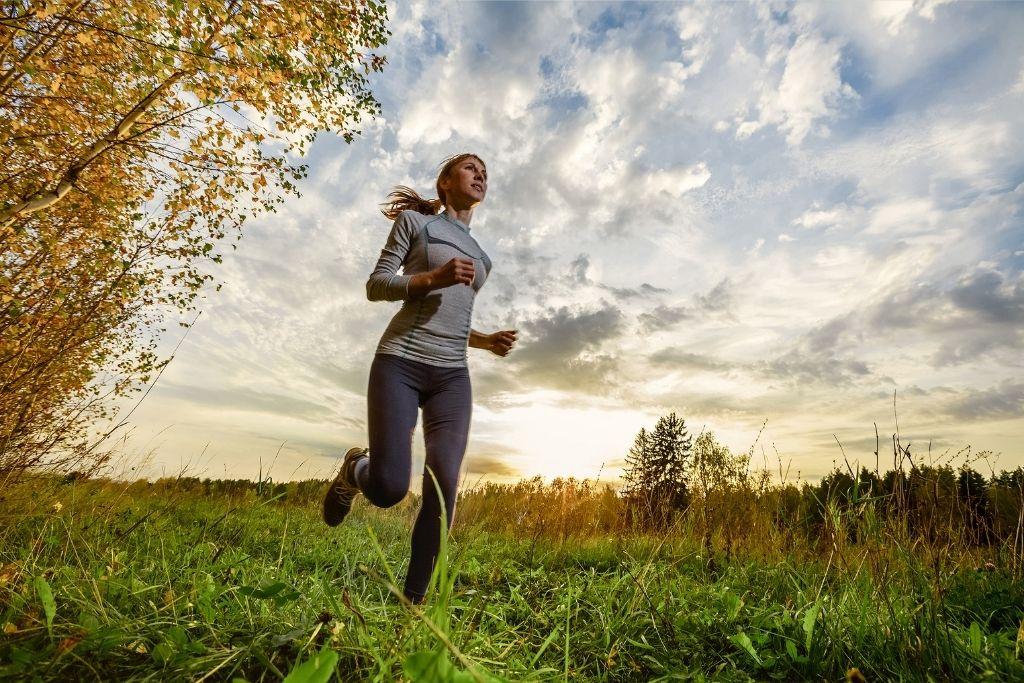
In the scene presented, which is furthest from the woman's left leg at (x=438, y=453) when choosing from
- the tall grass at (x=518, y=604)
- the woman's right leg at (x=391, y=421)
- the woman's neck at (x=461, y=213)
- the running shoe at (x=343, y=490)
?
the woman's neck at (x=461, y=213)

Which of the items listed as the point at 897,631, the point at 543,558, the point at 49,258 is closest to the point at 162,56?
the point at 49,258

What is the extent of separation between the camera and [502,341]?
351 centimetres

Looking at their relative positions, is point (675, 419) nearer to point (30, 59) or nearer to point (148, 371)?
point (148, 371)

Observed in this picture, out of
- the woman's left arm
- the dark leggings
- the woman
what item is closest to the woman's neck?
the woman

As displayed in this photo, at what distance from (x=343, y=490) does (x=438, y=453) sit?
1.20 m

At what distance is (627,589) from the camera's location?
322cm

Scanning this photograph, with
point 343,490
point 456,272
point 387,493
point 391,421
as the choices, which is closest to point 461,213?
point 456,272

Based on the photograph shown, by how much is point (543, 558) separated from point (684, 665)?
277 cm

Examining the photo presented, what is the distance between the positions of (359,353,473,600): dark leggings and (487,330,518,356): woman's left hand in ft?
1.34

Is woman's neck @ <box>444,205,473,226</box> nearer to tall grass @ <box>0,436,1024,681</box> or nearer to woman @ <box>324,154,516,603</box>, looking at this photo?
woman @ <box>324,154,516,603</box>

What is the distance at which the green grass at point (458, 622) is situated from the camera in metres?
1.48

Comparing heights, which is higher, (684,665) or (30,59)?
→ (30,59)

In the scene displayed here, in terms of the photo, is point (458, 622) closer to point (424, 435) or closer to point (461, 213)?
point (424, 435)

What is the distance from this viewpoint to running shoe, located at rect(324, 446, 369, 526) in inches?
145
